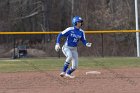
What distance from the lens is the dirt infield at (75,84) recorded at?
35.9 feet

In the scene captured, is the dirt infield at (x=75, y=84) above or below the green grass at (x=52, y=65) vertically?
above

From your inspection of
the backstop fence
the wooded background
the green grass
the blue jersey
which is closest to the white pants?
the blue jersey

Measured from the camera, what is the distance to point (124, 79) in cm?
1372

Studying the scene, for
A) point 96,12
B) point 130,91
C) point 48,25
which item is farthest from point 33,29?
point 130,91

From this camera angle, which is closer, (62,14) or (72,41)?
(72,41)

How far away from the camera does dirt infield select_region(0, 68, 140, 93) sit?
1095 centimetres

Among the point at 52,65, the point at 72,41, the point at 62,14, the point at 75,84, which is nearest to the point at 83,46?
the point at 52,65

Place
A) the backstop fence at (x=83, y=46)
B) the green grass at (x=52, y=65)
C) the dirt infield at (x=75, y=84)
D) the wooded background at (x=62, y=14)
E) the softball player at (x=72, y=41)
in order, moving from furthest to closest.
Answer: the wooded background at (x=62, y=14) → the backstop fence at (x=83, y=46) → the green grass at (x=52, y=65) → the softball player at (x=72, y=41) → the dirt infield at (x=75, y=84)

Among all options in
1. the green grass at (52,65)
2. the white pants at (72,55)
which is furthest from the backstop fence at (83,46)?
the white pants at (72,55)

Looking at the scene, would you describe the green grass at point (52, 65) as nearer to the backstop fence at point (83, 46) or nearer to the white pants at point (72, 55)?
the white pants at point (72, 55)

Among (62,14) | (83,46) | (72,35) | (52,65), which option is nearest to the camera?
(72,35)

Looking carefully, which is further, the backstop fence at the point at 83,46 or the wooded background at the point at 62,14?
the wooded background at the point at 62,14

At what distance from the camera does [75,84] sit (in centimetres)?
1230

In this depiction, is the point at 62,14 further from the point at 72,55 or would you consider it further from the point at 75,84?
the point at 75,84
